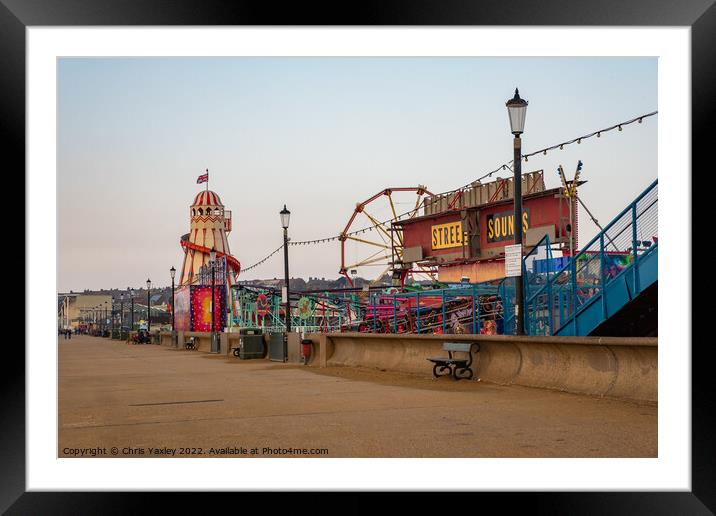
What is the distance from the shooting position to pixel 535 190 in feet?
147

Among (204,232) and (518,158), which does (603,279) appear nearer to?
(518,158)

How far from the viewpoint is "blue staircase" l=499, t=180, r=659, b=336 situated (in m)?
14.7

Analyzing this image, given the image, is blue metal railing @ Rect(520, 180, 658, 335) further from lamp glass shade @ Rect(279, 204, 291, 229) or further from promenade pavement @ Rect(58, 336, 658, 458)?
lamp glass shade @ Rect(279, 204, 291, 229)

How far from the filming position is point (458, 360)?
18422 mm

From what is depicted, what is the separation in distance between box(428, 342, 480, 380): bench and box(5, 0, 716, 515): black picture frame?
10.2 meters

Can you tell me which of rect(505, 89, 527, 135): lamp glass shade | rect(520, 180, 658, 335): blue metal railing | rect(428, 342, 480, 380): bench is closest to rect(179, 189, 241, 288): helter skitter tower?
rect(428, 342, 480, 380): bench

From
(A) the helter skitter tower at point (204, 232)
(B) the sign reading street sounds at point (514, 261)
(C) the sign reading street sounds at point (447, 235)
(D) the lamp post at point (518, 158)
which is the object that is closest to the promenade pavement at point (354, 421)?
(D) the lamp post at point (518, 158)

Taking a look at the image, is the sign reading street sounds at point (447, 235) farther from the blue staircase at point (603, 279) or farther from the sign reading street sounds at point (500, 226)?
the blue staircase at point (603, 279)
